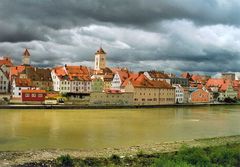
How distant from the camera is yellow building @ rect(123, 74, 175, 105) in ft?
185

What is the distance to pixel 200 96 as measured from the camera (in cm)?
6925

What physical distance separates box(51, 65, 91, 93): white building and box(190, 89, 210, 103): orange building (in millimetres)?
17873

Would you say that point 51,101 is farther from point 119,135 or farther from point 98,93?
point 119,135

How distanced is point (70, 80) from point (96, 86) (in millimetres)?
4604

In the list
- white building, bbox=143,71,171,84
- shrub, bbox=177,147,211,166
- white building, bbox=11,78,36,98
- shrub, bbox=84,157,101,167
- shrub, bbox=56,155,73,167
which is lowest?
shrub, bbox=84,157,101,167

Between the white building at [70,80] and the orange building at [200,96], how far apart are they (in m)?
17.9

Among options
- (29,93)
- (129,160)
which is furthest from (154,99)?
(129,160)

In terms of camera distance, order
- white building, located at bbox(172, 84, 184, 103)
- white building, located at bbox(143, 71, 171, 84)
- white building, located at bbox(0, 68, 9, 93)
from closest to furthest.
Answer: white building, located at bbox(0, 68, 9, 93)
white building, located at bbox(172, 84, 184, 103)
white building, located at bbox(143, 71, 171, 84)

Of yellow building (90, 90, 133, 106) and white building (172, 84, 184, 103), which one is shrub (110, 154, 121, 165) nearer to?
yellow building (90, 90, 133, 106)

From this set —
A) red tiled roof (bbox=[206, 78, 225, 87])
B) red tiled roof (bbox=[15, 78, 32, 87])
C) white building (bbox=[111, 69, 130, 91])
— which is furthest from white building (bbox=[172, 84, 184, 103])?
red tiled roof (bbox=[15, 78, 32, 87])

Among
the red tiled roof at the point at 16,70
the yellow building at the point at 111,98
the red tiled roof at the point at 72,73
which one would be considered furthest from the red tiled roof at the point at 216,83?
the red tiled roof at the point at 16,70

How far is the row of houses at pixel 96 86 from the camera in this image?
53000 mm

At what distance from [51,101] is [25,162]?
37.4 metres

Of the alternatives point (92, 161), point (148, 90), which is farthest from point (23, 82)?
point (92, 161)
